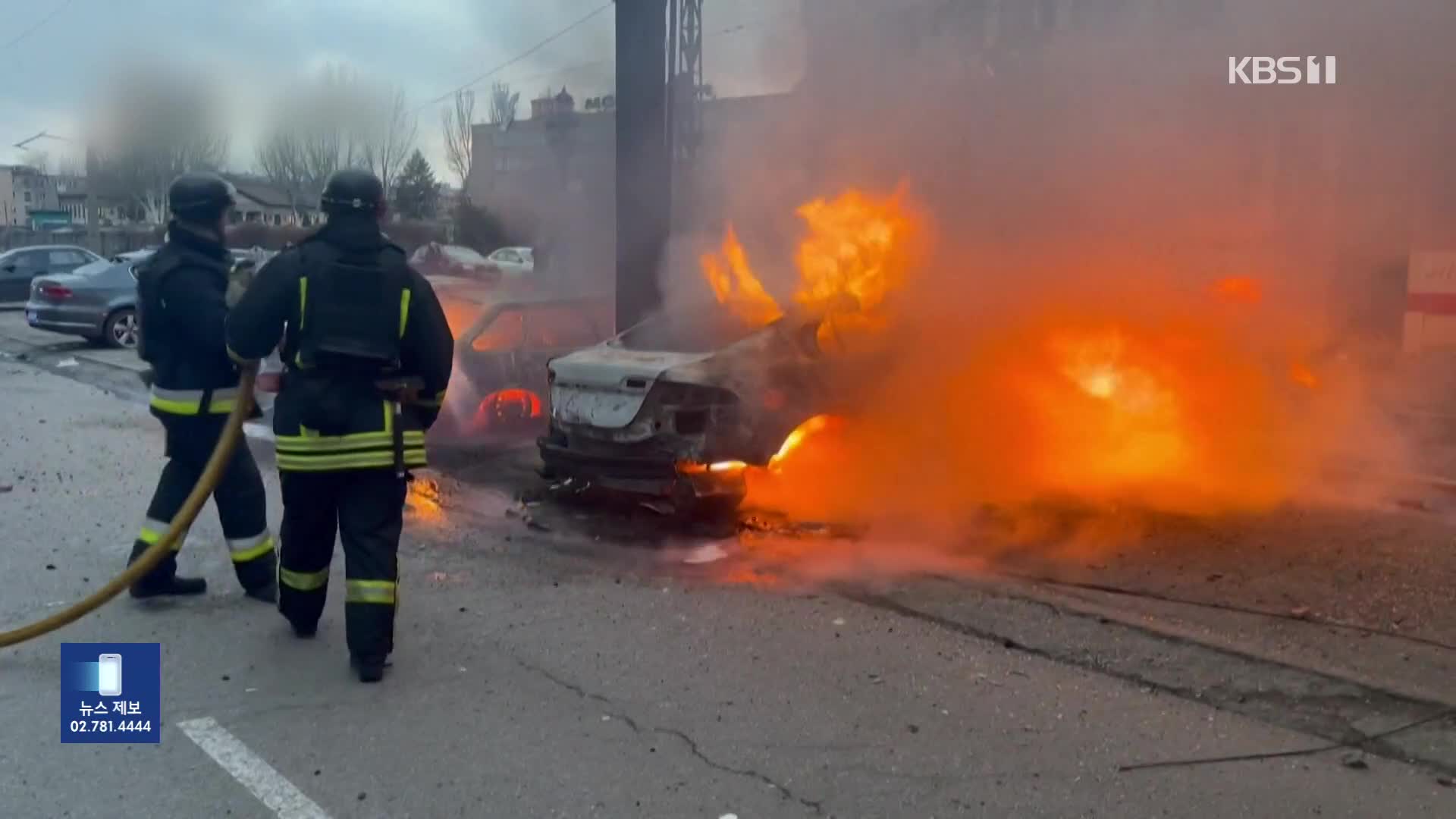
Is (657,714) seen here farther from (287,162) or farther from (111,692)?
(287,162)

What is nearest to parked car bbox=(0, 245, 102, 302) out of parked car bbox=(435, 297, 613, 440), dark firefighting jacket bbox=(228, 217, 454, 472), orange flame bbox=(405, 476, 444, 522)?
parked car bbox=(435, 297, 613, 440)

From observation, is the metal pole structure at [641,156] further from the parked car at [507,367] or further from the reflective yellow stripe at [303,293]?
the reflective yellow stripe at [303,293]

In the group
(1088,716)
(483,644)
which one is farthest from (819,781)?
(483,644)

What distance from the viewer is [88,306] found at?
1650 cm

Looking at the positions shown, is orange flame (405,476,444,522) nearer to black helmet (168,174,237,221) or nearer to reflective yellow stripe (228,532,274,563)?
reflective yellow stripe (228,532,274,563)

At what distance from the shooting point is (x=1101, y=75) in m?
9.83

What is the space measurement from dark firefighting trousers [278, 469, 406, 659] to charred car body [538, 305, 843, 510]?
232cm

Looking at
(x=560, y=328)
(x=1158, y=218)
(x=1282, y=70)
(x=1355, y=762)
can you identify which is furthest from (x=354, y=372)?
(x=1282, y=70)

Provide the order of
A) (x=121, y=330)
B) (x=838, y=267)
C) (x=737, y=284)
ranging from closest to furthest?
(x=838, y=267)
(x=737, y=284)
(x=121, y=330)

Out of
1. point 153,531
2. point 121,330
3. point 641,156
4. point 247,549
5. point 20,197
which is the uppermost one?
point 20,197

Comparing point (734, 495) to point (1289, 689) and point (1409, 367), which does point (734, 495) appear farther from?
point (1409, 367)

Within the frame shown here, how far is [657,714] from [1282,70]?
8132 mm

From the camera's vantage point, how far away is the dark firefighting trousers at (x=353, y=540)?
4.17 meters

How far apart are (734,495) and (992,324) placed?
3211 mm
